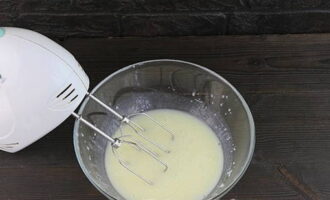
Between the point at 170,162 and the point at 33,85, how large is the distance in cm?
24

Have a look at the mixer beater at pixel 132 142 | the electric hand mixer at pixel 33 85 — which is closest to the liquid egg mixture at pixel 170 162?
the mixer beater at pixel 132 142

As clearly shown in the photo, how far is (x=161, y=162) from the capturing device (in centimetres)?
67

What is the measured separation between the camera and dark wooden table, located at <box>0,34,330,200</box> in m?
0.68

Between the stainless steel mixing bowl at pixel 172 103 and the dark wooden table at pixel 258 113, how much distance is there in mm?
40

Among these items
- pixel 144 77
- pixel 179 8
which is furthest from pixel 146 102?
pixel 179 8

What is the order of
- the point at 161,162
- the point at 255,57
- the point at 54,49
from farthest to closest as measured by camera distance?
the point at 255,57
the point at 161,162
the point at 54,49

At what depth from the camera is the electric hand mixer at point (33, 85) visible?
0.53m

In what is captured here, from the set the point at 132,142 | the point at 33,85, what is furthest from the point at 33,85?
the point at 132,142

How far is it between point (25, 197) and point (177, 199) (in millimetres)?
223

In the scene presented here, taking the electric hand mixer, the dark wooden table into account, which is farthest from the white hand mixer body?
the dark wooden table

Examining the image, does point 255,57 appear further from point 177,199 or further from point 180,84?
point 177,199

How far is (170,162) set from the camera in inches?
26.7

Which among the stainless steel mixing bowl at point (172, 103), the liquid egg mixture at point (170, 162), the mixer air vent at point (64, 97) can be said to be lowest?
the liquid egg mixture at point (170, 162)

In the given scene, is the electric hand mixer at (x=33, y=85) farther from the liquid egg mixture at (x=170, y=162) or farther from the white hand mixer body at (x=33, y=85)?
the liquid egg mixture at (x=170, y=162)
